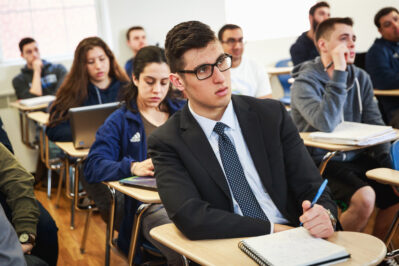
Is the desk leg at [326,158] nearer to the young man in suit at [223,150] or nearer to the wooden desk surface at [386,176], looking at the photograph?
the wooden desk surface at [386,176]

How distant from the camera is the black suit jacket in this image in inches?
68.2

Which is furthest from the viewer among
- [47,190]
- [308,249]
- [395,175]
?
[47,190]

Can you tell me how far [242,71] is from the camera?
4.48 metres

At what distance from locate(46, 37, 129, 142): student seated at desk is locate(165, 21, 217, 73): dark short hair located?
2.13m

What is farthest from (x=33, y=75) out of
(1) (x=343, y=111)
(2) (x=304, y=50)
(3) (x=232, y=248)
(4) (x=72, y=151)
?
(3) (x=232, y=248)

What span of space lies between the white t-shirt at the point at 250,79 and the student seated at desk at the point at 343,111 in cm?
113

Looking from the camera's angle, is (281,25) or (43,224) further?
(281,25)

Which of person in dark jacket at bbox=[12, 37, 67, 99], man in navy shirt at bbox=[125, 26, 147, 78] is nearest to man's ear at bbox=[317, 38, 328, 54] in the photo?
man in navy shirt at bbox=[125, 26, 147, 78]

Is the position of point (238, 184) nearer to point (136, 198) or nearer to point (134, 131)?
point (136, 198)

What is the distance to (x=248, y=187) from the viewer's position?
5.89 ft

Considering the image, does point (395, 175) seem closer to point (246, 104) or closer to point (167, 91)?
point (246, 104)

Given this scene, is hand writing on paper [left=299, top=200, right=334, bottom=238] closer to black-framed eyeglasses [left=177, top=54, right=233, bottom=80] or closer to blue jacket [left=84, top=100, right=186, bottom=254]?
black-framed eyeglasses [left=177, top=54, right=233, bottom=80]

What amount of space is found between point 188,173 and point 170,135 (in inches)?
5.9

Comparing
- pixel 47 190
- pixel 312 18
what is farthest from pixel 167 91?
pixel 312 18
